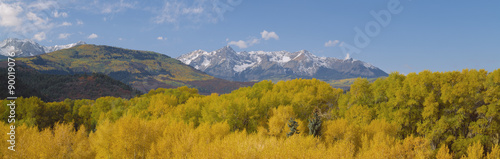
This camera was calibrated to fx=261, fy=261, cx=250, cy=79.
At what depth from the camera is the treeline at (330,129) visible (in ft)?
113

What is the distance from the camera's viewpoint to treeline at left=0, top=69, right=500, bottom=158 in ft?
113

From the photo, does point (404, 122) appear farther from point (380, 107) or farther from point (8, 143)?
point (8, 143)

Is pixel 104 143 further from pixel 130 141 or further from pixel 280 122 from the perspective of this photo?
pixel 280 122

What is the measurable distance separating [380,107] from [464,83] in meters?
14.5

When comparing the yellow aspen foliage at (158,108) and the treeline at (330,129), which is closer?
the treeline at (330,129)

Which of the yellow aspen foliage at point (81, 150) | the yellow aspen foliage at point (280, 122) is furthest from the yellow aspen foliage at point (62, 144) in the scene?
the yellow aspen foliage at point (280, 122)

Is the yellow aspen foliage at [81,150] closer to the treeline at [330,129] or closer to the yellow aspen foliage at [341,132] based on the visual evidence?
the treeline at [330,129]

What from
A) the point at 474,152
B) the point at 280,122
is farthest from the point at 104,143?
the point at 474,152

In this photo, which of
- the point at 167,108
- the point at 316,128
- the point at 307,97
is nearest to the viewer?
the point at 316,128

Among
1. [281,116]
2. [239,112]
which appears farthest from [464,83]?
[239,112]

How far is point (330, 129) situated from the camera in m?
48.4

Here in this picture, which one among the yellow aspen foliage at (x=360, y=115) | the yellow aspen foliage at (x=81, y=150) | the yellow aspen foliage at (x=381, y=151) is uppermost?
the yellow aspen foliage at (x=360, y=115)

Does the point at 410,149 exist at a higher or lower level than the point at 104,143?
lower

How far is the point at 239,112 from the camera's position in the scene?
58594mm
